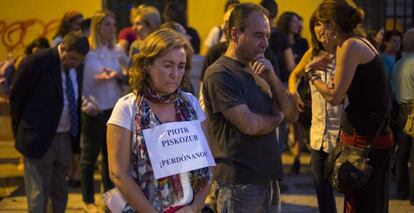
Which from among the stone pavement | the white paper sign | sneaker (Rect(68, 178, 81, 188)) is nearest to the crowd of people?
the white paper sign

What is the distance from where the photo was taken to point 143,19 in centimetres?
687

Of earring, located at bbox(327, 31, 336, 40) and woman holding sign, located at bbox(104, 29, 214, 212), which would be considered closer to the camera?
woman holding sign, located at bbox(104, 29, 214, 212)

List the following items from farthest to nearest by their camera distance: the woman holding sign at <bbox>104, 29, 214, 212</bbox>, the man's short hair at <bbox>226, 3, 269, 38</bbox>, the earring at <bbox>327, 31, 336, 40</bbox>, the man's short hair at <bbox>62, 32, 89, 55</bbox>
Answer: the man's short hair at <bbox>62, 32, 89, 55</bbox>
the earring at <bbox>327, 31, 336, 40</bbox>
the man's short hair at <bbox>226, 3, 269, 38</bbox>
the woman holding sign at <bbox>104, 29, 214, 212</bbox>

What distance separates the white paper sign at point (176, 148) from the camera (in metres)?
3.10

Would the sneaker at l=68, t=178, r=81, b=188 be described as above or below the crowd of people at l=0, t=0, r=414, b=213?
below

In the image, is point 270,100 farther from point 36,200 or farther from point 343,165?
point 36,200

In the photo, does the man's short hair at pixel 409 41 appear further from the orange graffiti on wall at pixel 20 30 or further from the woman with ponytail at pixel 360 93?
the orange graffiti on wall at pixel 20 30

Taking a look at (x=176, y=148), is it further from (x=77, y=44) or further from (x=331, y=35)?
(x=77, y=44)

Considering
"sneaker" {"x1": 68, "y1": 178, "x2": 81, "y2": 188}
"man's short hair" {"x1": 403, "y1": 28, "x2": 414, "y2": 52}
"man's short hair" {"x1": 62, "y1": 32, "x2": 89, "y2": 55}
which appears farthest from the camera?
"sneaker" {"x1": 68, "y1": 178, "x2": 81, "y2": 188}

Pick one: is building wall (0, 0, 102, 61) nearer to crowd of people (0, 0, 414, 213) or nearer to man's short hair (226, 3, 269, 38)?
crowd of people (0, 0, 414, 213)

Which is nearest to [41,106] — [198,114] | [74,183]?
[198,114]

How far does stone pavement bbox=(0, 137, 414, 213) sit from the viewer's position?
676cm

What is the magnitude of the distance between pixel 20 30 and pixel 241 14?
23.2ft

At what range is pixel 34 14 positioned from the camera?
10.3 m
